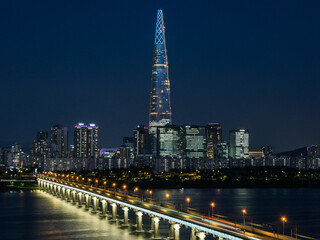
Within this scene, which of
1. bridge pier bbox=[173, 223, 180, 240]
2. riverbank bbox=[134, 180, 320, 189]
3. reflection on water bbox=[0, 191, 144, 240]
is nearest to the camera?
bridge pier bbox=[173, 223, 180, 240]

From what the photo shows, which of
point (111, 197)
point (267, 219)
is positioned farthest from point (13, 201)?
point (267, 219)

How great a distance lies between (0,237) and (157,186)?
96.1m

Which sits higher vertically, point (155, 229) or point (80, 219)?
point (155, 229)

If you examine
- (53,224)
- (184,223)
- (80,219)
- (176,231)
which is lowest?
(53,224)

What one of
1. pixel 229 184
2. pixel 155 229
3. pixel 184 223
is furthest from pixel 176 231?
pixel 229 184

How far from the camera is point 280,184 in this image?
518 ft

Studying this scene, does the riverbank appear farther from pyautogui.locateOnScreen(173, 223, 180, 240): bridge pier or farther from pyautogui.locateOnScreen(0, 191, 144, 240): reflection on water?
pyautogui.locateOnScreen(173, 223, 180, 240): bridge pier

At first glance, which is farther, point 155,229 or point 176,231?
point 155,229

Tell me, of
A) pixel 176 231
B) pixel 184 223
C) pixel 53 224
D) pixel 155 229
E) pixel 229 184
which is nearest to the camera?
pixel 184 223

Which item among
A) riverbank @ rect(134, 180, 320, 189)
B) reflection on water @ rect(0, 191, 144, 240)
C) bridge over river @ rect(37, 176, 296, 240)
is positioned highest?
bridge over river @ rect(37, 176, 296, 240)

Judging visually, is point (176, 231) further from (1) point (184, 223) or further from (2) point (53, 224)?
(2) point (53, 224)

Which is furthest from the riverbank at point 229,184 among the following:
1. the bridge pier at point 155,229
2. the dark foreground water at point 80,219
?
the bridge pier at point 155,229

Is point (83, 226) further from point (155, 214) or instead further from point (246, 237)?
point (246, 237)

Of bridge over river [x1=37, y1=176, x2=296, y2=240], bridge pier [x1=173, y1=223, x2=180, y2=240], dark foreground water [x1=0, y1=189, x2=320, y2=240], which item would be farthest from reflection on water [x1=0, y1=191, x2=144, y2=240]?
bridge pier [x1=173, y1=223, x2=180, y2=240]
